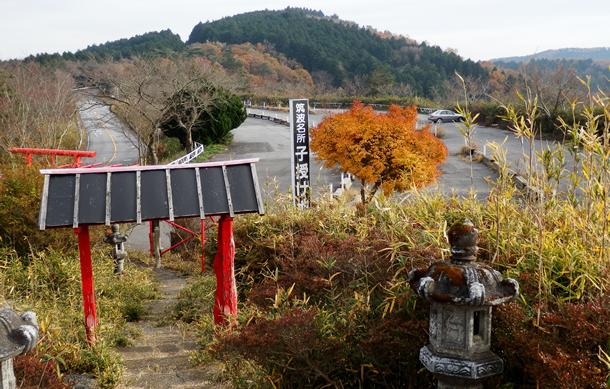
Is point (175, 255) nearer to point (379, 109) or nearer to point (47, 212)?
point (47, 212)

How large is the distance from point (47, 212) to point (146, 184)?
0.77 m

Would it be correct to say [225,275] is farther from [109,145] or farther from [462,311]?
[109,145]

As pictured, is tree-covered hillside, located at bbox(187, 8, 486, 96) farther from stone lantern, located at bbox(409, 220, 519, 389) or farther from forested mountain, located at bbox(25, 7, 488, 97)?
stone lantern, located at bbox(409, 220, 519, 389)

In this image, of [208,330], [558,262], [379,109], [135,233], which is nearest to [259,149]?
[135,233]

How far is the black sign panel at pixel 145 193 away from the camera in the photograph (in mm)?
3881

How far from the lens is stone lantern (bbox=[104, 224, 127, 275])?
6.97 meters

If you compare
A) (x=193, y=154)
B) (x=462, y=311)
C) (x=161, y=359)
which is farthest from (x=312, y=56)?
(x=462, y=311)

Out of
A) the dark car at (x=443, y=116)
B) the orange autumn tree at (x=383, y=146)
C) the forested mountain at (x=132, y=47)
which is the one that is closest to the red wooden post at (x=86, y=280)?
the orange autumn tree at (x=383, y=146)

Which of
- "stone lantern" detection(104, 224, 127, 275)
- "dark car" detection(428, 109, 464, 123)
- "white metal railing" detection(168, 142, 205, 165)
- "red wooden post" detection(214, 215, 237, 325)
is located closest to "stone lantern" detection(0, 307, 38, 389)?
"red wooden post" detection(214, 215, 237, 325)

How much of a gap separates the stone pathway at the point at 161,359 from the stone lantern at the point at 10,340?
147cm

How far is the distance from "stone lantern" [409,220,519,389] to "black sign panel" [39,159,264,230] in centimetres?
204

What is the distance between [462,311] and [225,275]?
2601 mm

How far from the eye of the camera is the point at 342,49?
67875mm

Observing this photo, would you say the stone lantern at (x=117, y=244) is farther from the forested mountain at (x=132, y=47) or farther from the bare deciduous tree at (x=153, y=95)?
the forested mountain at (x=132, y=47)
